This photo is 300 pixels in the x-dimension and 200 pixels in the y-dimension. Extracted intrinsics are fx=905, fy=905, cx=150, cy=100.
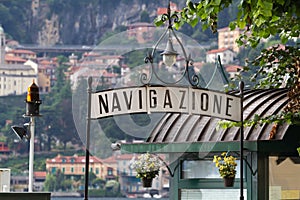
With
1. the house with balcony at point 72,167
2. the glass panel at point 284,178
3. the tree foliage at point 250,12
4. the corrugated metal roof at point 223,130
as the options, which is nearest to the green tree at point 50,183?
the house with balcony at point 72,167

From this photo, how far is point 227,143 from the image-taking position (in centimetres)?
881

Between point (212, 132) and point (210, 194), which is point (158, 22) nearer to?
point (212, 132)

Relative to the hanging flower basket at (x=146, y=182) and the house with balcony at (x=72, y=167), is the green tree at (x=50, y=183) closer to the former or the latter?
the house with balcony at (x=72, y=167)

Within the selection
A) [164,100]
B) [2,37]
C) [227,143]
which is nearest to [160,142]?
[227,143]

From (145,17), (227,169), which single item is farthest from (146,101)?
(145,17)

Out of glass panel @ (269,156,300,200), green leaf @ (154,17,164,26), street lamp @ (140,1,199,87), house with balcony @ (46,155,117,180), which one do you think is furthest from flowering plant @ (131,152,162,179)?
house with balcony @ (46,155,117,180)

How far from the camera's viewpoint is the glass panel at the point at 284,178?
8.80m

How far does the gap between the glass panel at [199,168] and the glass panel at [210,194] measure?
0.51 feet

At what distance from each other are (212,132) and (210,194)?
631mm

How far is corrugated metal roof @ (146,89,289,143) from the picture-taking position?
29.0 ft

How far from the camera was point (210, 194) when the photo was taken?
30.1ft

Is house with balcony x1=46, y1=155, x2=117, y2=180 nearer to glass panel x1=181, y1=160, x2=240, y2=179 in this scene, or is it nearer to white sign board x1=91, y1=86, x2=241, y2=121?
glass panel x1=181, y1=160, x2=240, y2=179

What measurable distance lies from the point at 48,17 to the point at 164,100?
406 ft

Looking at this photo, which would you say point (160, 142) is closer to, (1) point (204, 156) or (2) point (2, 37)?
(1) point (204, 156)
